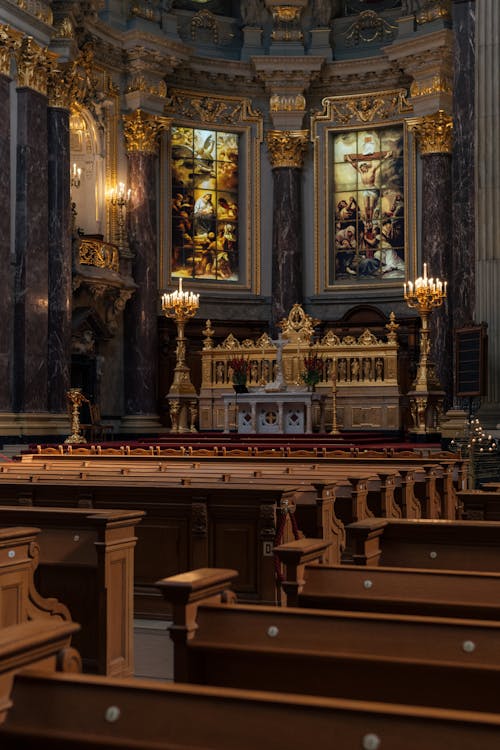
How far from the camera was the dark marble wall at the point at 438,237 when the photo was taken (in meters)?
24.3

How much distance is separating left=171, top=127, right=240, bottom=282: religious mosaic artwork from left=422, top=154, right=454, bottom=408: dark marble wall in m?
5.15

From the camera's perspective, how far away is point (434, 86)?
2491 cm

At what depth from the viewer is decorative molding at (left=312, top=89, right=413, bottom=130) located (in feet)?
87.2

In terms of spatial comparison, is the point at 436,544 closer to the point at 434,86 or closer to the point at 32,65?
the point at 32,65

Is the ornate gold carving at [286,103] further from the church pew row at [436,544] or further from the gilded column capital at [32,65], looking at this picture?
the church pew row at [436,544]

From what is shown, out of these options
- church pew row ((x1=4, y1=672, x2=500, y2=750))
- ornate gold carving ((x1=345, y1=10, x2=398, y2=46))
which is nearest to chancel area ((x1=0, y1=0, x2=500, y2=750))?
church pew row ((x1=4, y1=672, x2=500, y2=750))

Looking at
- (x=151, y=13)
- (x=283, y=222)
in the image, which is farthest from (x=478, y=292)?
(x=151, y=13)

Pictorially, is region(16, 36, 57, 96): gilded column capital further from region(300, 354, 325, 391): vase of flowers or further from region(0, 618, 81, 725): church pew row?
region(0, 618, 81, 725): church pew row

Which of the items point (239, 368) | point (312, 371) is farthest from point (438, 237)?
point (239, 368)

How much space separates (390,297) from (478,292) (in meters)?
11.9

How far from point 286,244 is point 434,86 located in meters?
5.20

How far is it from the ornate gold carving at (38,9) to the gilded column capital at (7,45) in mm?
642

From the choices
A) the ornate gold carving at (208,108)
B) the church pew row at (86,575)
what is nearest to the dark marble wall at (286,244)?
the ornate gold carving at (208,108)

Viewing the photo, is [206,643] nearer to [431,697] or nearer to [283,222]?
[431,697]
